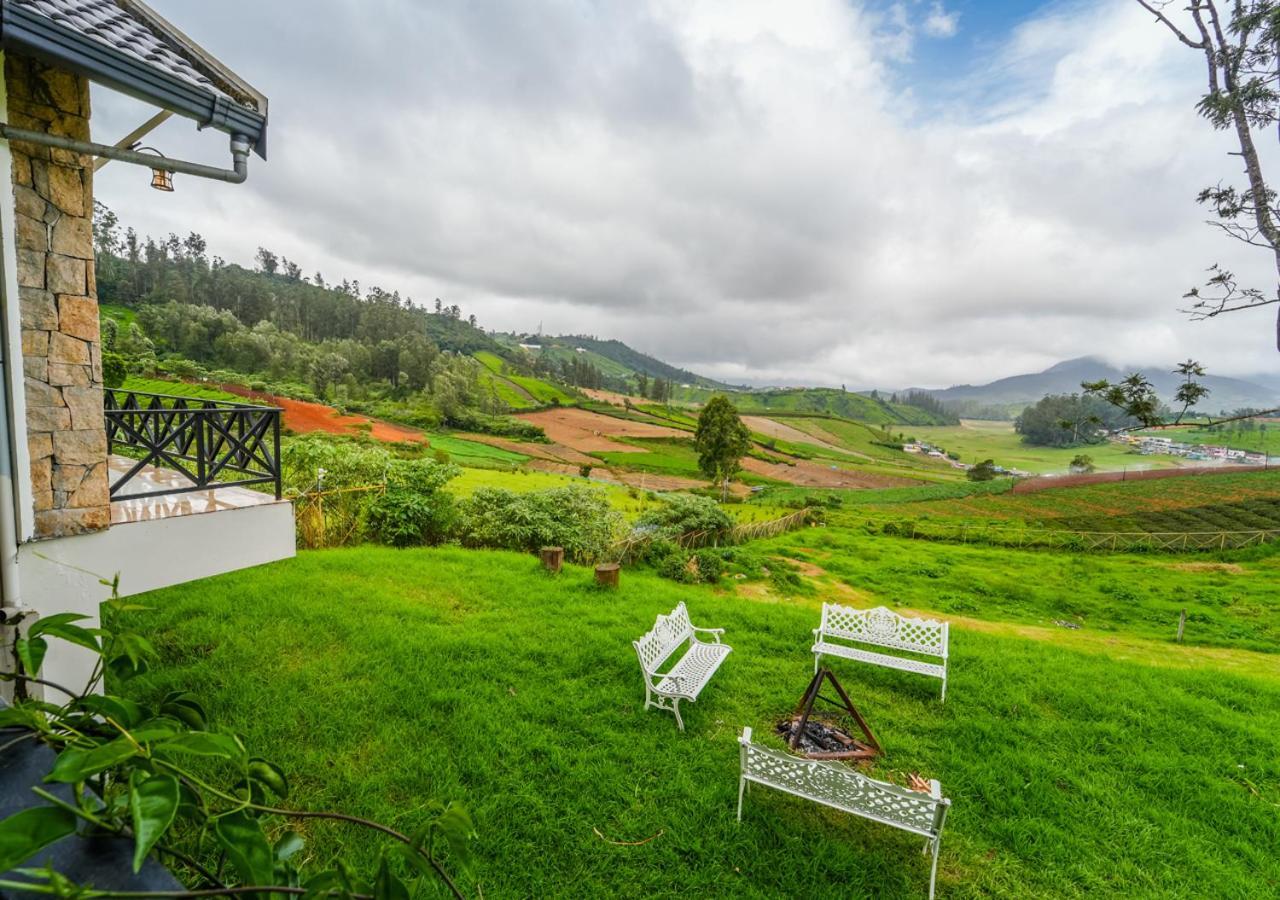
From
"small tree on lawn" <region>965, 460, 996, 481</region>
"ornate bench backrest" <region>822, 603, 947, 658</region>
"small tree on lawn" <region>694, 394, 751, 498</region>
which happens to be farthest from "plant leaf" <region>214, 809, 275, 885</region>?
"small tree on lawn" <region>965, 460, 996, 481</region>

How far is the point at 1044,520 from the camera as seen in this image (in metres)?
29.8

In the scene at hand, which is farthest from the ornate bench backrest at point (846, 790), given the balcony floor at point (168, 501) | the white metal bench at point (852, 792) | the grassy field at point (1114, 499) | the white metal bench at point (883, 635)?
the grassy field at point (1114, 499)

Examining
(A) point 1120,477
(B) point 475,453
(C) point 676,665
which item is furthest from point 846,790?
(A) point 1120,477

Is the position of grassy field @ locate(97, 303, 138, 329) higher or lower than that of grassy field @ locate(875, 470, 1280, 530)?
higher

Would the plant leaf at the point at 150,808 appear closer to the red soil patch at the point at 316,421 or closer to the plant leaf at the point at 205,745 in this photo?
the plant leaf at the point at 205,745

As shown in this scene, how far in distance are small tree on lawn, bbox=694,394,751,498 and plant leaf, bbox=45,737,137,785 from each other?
34328 millimetres

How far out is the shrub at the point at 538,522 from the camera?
1227cm

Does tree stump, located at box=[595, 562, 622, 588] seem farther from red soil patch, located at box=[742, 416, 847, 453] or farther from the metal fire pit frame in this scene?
red soil patch, located at box=[742, 416, 847, 453]

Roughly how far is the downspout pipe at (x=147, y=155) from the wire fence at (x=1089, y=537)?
2865 cm

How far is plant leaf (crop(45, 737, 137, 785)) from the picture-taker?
2.32 feet

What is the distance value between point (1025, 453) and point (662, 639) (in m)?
115

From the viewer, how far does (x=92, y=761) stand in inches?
28.4

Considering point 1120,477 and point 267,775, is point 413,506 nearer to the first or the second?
point 267,775

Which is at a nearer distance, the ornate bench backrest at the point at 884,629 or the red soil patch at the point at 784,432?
the ornate bench backrest at the point at 884,629
